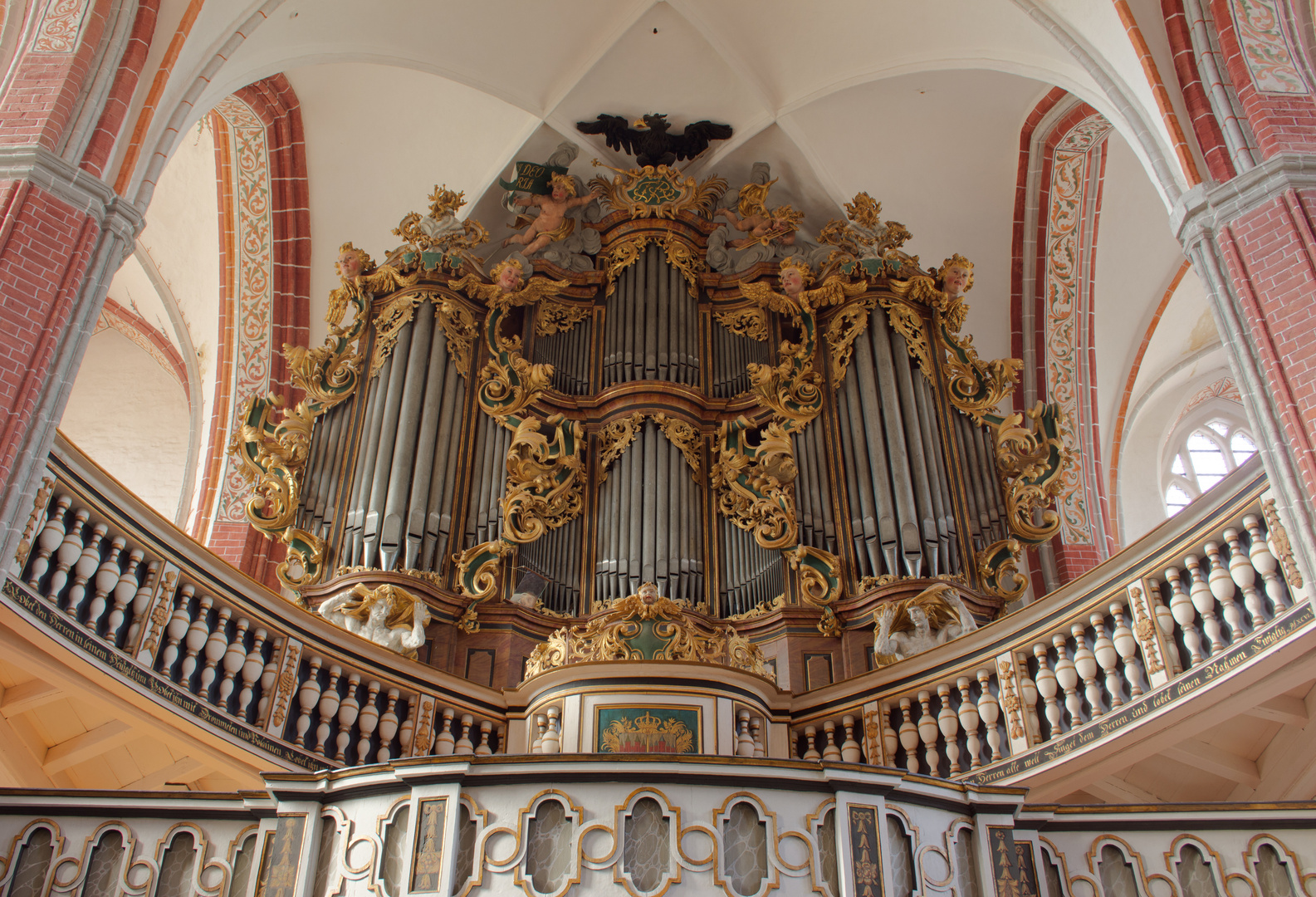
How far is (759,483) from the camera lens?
9.56 meters

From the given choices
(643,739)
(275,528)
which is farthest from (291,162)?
(643,739)

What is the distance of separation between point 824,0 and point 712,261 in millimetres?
2562

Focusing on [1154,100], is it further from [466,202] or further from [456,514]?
[466,202]

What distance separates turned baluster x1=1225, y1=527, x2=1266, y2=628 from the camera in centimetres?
580

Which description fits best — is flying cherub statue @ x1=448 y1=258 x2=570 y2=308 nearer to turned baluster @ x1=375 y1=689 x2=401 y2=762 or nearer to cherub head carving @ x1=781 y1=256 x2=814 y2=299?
cherub head carving @ x1=781 y1=256 x2=814 y2=299

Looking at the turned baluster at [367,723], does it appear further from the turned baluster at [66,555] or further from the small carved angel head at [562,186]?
the small carved angel head at [562,186]

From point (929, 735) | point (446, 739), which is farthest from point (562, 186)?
point (929, 735)

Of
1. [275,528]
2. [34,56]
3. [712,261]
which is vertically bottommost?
[275,528]

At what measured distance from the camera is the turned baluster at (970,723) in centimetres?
692

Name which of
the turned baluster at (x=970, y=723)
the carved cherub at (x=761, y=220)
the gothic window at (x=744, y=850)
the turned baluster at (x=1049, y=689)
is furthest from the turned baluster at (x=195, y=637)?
the carved cherub at (x=761, y=220)

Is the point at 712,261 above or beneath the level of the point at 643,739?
above

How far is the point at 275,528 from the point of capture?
898cm

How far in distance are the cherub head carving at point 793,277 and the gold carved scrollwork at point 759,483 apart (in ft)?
5.15

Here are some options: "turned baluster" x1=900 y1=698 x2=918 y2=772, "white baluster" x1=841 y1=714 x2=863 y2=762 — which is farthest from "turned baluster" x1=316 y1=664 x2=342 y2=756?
"turned baluster" x1=900 y1=698 x2=918 y2=772
